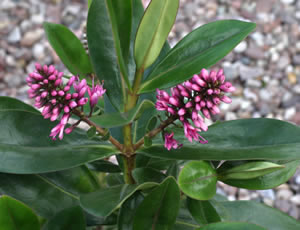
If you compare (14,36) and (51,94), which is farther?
(14,36)

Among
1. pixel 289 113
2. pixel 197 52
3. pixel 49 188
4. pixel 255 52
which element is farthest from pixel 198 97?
pixel 255 52

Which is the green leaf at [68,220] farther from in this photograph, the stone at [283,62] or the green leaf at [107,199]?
the stone at [283,62]

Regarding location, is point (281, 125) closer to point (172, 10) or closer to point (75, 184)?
point (172, 10)

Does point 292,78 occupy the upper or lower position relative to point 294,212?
upper

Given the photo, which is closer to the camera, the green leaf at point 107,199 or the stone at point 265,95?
the green leaf at point 107,199

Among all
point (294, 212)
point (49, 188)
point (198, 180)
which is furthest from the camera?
point (294, 212)

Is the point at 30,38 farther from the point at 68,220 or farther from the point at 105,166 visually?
the point at 68,220

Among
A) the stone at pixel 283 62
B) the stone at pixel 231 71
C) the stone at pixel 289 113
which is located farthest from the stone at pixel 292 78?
the stone at pixel 231 71
